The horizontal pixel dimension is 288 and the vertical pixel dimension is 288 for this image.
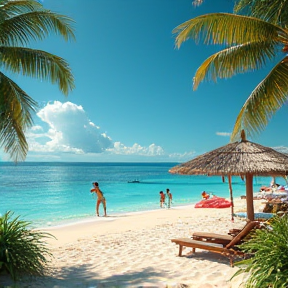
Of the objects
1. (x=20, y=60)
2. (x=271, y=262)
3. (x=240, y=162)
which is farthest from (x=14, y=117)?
(x=271, y=262)

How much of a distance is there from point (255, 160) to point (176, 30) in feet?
11.3

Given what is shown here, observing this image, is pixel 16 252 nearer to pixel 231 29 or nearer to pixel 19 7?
pixel 19 7

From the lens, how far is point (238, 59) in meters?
7.19

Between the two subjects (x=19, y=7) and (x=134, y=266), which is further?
(x=19, y=7)

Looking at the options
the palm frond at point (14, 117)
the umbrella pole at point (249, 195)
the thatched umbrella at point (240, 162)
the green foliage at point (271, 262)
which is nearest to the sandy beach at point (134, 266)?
the green foliage at point (271, 262)

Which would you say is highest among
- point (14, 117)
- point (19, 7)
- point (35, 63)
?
point (19, 7)

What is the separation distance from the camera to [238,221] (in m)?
10.4

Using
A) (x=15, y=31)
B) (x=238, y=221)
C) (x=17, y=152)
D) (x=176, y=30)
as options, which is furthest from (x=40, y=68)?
(x=238, y=221)

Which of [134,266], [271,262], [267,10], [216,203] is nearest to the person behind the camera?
[271,262]

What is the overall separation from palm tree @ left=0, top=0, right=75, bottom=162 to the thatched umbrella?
339 centimetres

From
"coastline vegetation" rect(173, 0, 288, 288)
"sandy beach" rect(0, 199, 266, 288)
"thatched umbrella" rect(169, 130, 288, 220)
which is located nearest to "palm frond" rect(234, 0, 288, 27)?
"coastline vegetation" rect(173, 0, 288, 288)

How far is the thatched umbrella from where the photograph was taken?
6.12 meters

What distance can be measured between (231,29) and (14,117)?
475 cm

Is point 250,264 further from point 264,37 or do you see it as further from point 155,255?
point 264,37
